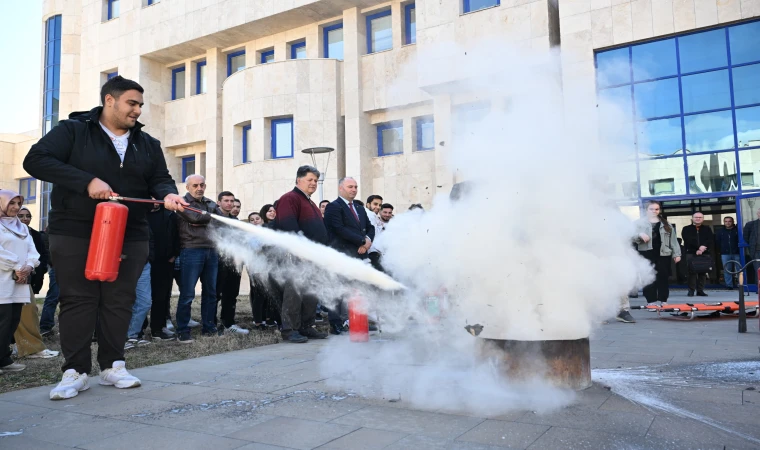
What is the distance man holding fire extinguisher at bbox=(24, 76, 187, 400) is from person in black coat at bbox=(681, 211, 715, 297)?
1233cm

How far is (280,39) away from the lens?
2288 cm

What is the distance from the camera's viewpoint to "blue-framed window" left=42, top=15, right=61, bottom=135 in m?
30.9

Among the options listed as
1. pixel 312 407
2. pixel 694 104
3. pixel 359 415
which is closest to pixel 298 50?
pixel 694 104

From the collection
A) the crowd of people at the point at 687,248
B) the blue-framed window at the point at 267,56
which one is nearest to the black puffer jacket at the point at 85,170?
the crowd of people at the point at 687,248

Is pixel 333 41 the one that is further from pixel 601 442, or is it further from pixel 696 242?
pixel 601 442

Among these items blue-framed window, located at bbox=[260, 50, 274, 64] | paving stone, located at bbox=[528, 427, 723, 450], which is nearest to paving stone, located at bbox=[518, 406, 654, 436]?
paving stone, located at bbox=[528, 427, 723, 450]

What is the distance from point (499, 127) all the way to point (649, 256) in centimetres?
670

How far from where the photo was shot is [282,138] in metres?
21.8

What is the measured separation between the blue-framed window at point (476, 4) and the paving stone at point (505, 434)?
627 inches

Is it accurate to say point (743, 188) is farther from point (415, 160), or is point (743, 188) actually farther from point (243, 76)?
point (243, 76)

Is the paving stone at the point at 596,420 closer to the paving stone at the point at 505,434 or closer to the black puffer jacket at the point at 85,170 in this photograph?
the paving stone at the point at 505,434

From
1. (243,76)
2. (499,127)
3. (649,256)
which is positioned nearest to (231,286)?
(499,127)

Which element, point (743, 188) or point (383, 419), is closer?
point (383, 419)

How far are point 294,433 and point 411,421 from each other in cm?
69
